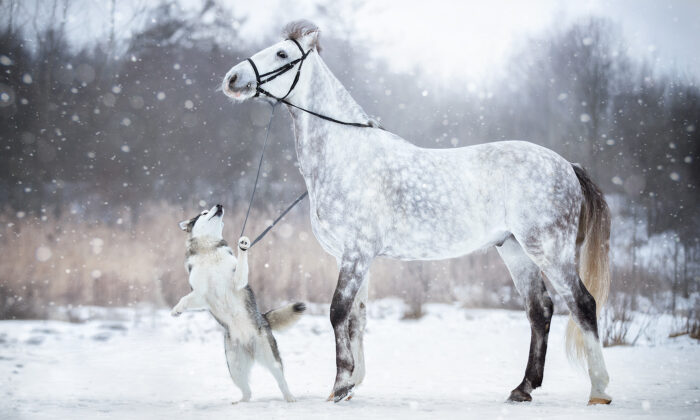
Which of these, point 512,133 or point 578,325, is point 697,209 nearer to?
point 512,133

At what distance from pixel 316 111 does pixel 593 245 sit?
2438 mm

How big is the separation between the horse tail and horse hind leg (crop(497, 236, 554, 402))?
0.65 ft

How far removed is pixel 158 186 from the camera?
29.9 ft

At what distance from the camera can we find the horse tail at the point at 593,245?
4.15 metres

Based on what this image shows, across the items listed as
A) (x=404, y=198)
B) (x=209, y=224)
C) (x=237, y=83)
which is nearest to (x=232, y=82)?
(x=237, y=83)

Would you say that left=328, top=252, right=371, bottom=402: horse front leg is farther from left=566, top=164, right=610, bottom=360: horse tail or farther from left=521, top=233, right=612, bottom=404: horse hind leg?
left=566, top=164, right=610, bottom=360: horse tail

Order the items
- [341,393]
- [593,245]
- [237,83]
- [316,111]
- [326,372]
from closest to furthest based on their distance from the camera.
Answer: [341,393], [237,83], [316,111], [593,245], [326,372]

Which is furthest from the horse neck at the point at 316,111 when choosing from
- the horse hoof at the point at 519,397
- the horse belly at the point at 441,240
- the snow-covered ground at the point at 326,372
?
the horse hoof at the point at 519,397

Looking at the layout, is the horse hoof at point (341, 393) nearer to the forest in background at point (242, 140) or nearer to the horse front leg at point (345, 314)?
the horse front leg at point (345, 314)

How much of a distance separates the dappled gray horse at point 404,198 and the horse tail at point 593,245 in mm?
16

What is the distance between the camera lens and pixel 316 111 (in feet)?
13.1

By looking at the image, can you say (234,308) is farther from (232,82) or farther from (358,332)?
(232,82)

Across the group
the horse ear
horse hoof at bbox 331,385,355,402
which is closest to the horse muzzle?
the horse ear

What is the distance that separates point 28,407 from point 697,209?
10.3 meters
